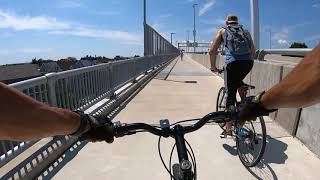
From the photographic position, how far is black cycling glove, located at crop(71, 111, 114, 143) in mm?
1809

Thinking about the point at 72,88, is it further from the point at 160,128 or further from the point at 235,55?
the point at 160,128

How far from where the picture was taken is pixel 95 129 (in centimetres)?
189

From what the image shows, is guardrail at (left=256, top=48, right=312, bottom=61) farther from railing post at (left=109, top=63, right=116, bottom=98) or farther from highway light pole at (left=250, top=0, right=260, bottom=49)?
railing post at (left=109, top=63, right=116, bottom=98)

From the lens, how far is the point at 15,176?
4.52m

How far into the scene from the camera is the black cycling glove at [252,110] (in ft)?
6.01

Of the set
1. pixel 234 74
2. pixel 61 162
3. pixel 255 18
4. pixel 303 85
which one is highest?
pixel 255 18

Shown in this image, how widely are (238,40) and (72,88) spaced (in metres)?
3.01

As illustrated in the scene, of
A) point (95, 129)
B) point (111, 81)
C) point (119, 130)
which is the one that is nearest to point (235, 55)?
point (119, 130)

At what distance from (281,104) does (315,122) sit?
170 inches

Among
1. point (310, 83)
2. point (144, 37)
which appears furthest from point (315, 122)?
point (144, 37)

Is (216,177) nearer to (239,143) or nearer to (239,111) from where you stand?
(239,143)

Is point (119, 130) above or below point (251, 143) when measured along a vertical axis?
above

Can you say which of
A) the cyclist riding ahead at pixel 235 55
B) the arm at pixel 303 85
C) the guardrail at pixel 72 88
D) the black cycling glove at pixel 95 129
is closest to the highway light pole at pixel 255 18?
the guardrail at pixel 72 88

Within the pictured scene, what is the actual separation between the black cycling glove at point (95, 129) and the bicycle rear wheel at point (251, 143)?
10.8 feet
